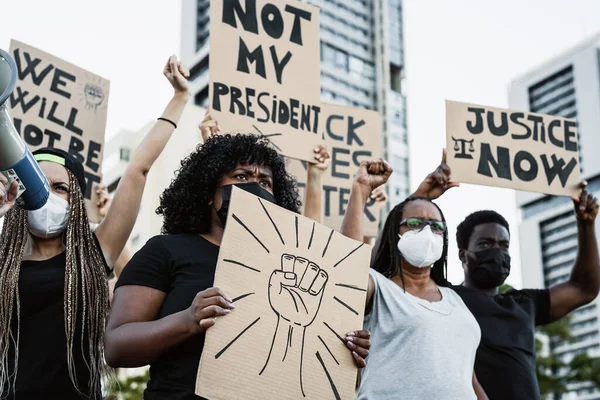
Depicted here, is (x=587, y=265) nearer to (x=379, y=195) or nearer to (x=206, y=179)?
(x=379, y=195)

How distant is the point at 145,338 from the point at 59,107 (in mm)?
2505

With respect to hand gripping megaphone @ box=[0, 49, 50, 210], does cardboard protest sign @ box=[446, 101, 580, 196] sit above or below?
above

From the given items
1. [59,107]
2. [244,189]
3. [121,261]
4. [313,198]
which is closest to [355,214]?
[313,198]

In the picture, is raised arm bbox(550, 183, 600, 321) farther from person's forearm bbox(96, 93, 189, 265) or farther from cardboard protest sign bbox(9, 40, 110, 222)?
cardboard protest sign bbox(9, 40, 110, 222)

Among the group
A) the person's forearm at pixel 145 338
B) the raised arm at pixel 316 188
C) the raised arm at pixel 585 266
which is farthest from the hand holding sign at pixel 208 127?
the raised arm at pixel 585 266

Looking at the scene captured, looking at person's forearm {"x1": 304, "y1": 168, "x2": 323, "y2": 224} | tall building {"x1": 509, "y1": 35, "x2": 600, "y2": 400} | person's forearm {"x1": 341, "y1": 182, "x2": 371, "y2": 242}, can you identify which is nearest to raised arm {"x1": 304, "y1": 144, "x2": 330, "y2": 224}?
person's forearm {"x1": 304, "y1": 168, "x2": 323, "y2": 224}

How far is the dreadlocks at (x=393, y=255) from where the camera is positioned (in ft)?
12.0

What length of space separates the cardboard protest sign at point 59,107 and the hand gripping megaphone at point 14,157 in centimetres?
191

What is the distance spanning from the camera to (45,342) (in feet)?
9.54

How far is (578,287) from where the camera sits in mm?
4520

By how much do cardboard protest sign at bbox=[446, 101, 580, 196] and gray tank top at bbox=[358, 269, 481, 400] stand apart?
1371mm

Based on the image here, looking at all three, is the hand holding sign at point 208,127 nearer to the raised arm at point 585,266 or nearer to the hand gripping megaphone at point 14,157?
the hand gripping megaphone at point 14,157

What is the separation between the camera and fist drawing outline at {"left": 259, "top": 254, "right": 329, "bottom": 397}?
8.23 ft

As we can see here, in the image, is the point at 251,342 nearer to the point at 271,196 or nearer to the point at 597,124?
the point at 271,196
